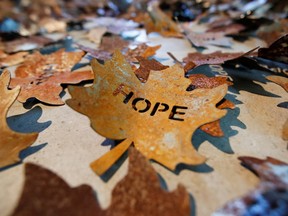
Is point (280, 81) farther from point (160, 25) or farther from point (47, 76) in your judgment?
point (160, 25)

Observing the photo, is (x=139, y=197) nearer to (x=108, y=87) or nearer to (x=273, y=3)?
(x=108, y=87)

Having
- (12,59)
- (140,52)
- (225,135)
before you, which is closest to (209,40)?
(140,52)

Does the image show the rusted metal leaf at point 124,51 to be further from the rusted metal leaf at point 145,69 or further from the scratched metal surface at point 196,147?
the scratched metal surface at point 196,147

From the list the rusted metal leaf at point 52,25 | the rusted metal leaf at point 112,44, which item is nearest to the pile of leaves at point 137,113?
the rusted metal leaf at point 112,44

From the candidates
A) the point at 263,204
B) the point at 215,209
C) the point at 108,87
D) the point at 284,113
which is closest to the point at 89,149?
the point at 108,87

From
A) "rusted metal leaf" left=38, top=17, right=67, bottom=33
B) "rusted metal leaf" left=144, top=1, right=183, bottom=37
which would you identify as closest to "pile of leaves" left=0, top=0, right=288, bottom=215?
"rusted metal leaf" left=144, top=1, right=183, bottom=37

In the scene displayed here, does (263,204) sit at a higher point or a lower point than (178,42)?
lower
